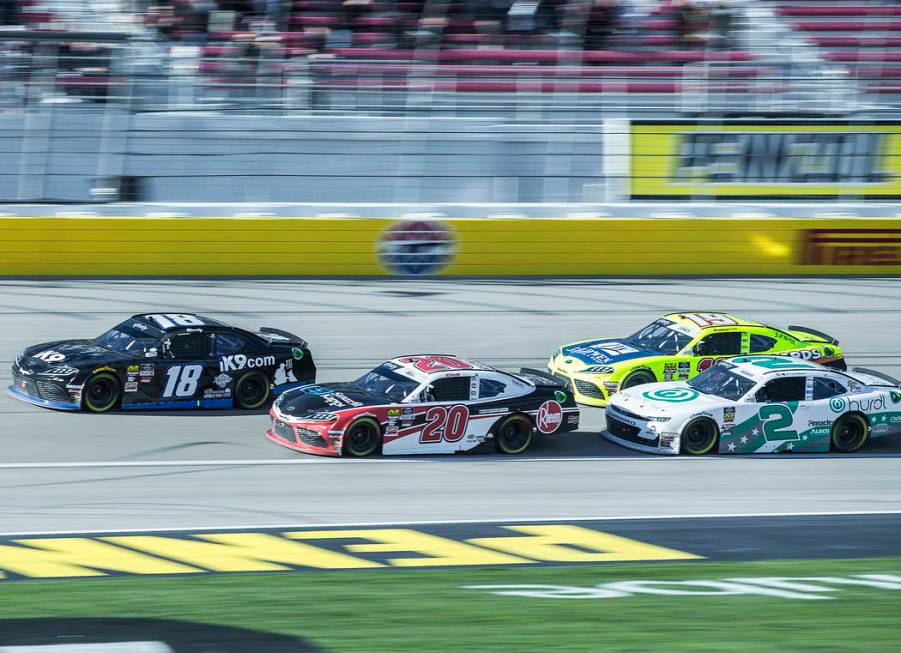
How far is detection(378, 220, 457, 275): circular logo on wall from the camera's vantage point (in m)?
21.3

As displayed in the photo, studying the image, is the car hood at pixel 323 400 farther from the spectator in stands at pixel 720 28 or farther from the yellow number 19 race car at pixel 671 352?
the spectator in stands at pixel 720 28

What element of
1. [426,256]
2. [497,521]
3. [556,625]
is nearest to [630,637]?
[556,625]

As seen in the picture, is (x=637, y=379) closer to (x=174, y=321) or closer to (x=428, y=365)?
(x=428, y=365)

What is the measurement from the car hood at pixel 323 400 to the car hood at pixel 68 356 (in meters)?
2.19

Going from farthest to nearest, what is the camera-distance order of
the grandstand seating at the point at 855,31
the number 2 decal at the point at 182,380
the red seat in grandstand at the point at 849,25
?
the red seat in grandstand at the point at 849,25
the grandstand seating at the point at 855,31
the number 2 decal at the point at 182,380

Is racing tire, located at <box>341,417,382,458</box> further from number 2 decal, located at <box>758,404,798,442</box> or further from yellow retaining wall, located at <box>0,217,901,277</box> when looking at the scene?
yellow retaining wall, located at <box>0,217,901,277</box>

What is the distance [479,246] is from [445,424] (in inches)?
357

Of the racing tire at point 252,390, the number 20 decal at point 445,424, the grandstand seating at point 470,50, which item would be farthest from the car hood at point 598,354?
the grandstand seating at point 470,50

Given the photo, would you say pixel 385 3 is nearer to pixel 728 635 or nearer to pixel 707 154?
pixel 707 154

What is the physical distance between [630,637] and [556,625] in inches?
18.9

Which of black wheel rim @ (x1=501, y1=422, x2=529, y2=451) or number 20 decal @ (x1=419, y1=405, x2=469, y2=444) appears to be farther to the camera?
black wheel rim @ (x1=501, y1=422, x2=529, y2=451)

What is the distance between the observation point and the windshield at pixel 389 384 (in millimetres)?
12844

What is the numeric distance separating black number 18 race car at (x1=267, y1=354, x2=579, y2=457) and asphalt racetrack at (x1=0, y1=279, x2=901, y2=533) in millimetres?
188

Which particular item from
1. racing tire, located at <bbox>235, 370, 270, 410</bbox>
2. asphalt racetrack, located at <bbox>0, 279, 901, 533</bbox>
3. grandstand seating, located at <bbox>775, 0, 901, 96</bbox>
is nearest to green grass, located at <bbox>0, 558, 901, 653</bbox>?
asphalt racetrack, located at <bbox>0, 279, 901, 533</bbox>
